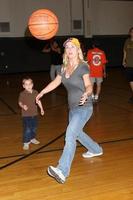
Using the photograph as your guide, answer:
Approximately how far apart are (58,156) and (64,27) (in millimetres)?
15655

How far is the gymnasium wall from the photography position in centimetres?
2000

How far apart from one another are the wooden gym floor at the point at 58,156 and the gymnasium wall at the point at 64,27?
9951 millimetres

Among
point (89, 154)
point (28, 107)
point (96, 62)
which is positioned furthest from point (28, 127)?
point (96, 62)

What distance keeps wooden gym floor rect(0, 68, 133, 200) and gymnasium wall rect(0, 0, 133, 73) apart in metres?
9.95

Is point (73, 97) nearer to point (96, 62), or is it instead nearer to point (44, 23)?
point (44, 23)

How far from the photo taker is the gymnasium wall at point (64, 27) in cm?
2000

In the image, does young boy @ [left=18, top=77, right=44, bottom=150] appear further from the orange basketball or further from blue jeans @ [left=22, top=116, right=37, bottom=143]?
the orange basketball

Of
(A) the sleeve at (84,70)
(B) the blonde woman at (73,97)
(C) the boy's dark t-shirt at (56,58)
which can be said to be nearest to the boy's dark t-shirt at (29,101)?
(B) the blonde woman at (73,97)

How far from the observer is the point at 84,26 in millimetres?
21438

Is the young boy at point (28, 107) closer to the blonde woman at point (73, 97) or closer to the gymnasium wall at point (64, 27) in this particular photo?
the blonde woman at point (73, 97)

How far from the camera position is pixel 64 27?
69.2 ft

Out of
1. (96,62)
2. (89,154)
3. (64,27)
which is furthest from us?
(64,27)

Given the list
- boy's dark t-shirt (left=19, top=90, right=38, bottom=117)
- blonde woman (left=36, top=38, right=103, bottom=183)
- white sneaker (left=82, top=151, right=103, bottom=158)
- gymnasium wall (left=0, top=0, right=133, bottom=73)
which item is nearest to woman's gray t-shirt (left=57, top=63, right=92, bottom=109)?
blonde woman (left=36, top=38, right=103, bottom=183)

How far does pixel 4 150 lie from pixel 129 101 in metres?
5.51
